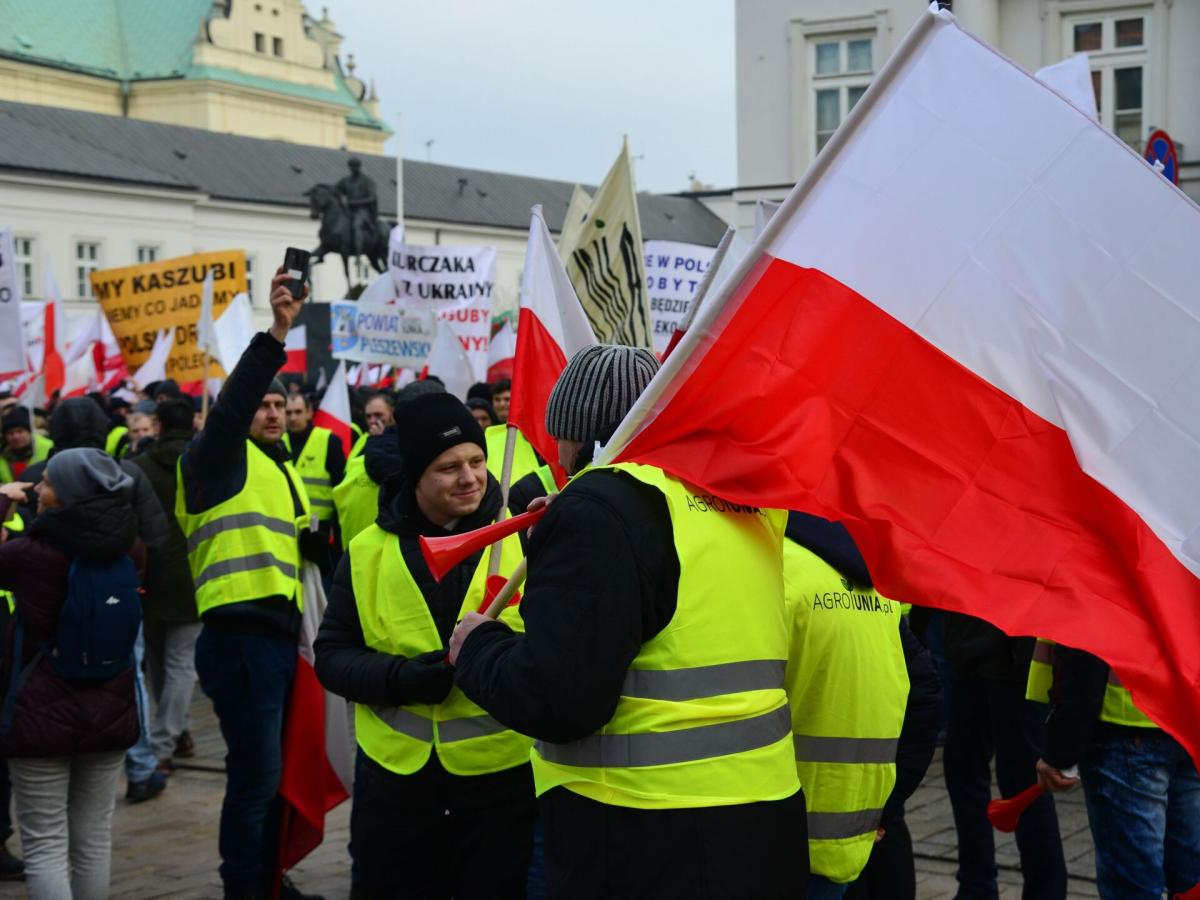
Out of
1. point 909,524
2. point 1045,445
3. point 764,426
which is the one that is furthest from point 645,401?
point 1045,445

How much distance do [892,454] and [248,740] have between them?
3852 mm

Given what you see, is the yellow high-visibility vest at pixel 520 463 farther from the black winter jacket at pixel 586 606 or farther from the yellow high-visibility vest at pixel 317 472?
the black winter jacket at pixel 586 606

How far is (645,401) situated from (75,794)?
12.6 ft

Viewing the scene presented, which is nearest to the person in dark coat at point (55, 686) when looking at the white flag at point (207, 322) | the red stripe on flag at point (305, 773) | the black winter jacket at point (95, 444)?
the red stripe on flag at point (305, 773)

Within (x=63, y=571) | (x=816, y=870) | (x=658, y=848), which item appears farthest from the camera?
(x=63, y=571)

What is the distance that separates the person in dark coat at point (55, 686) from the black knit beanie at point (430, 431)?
1803 millimetres

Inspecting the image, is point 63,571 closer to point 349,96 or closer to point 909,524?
point 909,524

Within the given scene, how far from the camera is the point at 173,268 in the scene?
15117mm

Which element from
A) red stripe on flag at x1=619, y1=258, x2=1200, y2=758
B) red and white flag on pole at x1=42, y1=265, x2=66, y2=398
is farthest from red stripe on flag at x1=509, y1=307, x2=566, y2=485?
red and white flag on pole at x1=42, y1=265, x2=66, y2=398

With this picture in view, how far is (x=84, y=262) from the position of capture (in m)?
61.5

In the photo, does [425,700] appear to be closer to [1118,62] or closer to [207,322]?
[207,322]

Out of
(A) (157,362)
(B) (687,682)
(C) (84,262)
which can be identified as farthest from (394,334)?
(C) (84,262)

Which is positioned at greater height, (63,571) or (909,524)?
(909,524)

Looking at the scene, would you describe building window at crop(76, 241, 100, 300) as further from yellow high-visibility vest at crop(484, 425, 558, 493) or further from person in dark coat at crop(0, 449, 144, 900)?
person in dark coat at crop(0, 449, 144, 900)
